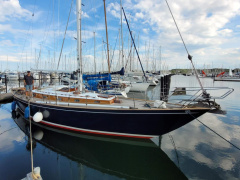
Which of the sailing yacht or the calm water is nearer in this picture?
the calm water

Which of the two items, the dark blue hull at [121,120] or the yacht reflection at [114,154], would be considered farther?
the dark blue hull at [121,120]

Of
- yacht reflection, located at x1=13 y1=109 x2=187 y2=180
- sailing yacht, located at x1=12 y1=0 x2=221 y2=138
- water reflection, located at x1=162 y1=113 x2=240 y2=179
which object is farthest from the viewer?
sailing yacht, located at x1=12 y1=0 x2=221 y2=138

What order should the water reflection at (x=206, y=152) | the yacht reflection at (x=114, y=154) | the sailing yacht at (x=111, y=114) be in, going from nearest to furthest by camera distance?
the water reflection at (x=206, y=152) → the yacht reflection at (x=114, y=154) → the sailing yacht at (x=111, y=114)

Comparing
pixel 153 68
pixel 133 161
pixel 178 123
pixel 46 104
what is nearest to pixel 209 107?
pixel 178 123

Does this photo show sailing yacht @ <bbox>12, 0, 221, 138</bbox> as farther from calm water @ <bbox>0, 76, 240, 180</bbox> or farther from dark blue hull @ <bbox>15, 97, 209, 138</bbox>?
calm water @ <bbox>0, 76, 240, 180</bbox>

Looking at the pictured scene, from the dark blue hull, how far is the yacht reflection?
512mm

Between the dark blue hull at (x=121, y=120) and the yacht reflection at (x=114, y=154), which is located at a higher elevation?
the dark blue hull at (x=121, y=120)

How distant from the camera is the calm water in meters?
5.06

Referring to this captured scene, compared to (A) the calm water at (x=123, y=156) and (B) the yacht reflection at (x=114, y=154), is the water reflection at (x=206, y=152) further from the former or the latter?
(B) the yacht reflection at (x=114, y=154)

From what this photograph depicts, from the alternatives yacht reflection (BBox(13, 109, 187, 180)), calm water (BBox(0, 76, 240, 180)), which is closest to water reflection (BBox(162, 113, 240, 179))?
calm water (BBox(0, 76, 240, 180))

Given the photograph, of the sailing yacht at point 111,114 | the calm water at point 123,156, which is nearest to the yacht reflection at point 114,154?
the calm water at point 123,156

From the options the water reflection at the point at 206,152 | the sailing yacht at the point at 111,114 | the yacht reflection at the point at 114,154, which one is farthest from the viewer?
the sailing yacht at the point at 111,114

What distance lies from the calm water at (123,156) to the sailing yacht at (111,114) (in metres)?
0.64

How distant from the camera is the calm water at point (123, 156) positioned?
199 inches
